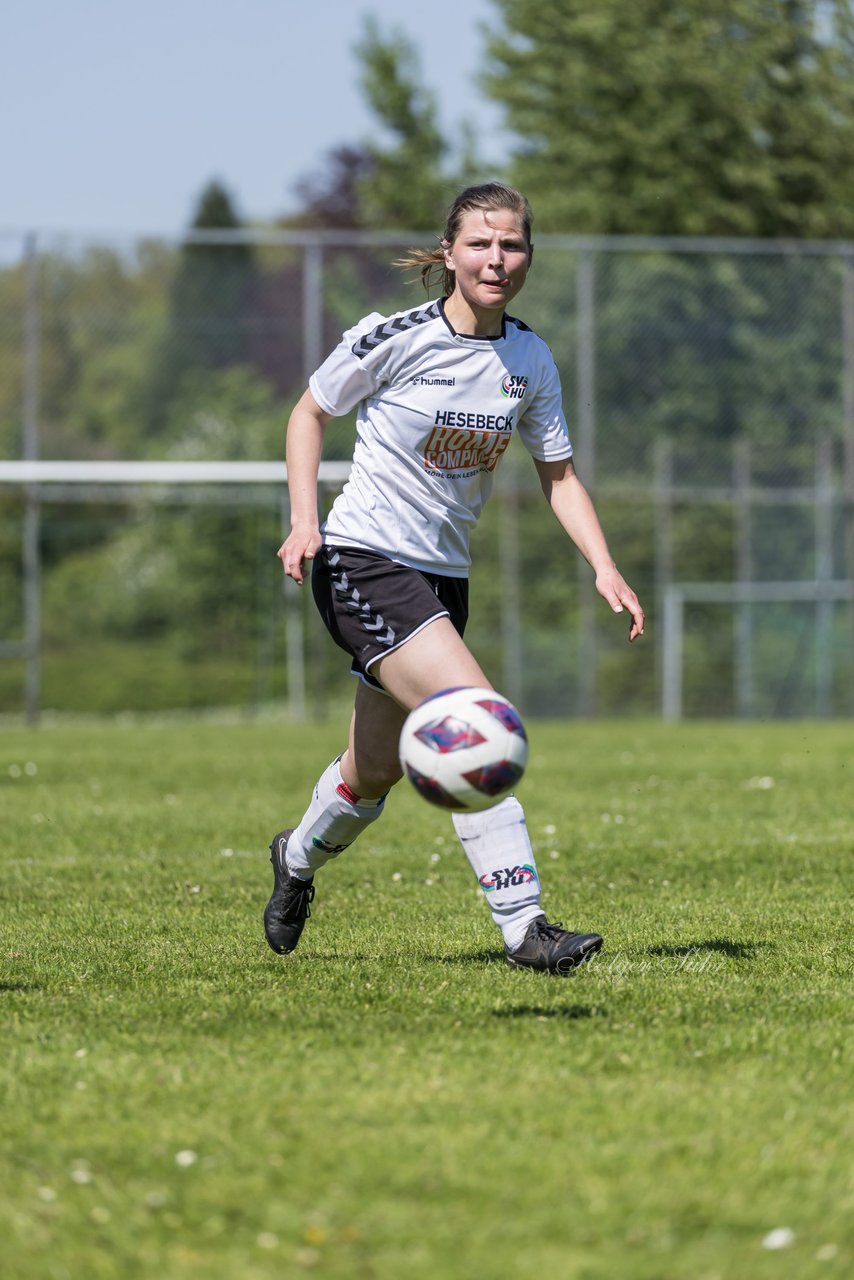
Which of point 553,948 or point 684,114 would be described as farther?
point 684,114

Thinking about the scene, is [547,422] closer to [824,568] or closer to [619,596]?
[619,596]

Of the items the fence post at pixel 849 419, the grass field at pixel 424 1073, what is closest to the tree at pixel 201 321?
the fence post at pixel 849 419

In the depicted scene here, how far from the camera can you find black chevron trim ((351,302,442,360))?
5.45 m

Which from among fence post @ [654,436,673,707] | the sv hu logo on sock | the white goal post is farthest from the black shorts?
fence post @ [654,436,673,707]

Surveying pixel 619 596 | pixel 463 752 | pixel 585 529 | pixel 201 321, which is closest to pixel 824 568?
pixel 201 321

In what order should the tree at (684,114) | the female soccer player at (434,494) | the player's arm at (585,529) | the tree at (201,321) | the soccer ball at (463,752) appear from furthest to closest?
the tree at (684,114) → the tree at (201,321) → the player's arm at (585,529) → the female soccer player at (434,494) → the soccer ball at (463,752)

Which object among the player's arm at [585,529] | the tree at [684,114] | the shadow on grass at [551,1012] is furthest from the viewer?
the tree at [684,114]

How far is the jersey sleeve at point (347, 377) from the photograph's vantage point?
5.48 m

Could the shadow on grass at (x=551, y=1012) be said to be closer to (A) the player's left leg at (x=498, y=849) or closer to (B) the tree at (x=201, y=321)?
(A) the player's left leg at (x=498, y=849)

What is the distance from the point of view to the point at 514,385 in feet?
18.1

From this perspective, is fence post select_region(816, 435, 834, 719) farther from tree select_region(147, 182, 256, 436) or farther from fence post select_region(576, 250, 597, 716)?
tree select_region(147, 182, 256, 436)

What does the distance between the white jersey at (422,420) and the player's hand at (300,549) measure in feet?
1.09

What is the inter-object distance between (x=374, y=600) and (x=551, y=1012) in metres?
1.35

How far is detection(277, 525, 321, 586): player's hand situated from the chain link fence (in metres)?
15.5
